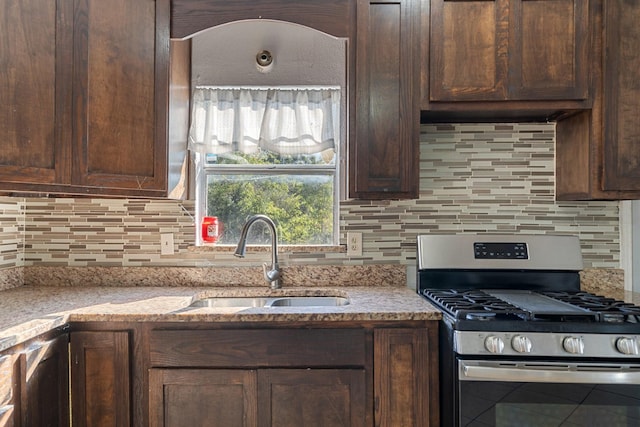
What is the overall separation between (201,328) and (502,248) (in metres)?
1.39

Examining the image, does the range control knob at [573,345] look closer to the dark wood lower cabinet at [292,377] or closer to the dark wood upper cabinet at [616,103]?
the dark wood lower cabinet at [292,377]

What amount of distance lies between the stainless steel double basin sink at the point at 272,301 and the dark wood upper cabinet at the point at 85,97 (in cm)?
58

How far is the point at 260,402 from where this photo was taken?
1.40 metres

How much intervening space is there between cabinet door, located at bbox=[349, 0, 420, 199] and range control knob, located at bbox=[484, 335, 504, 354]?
70cm

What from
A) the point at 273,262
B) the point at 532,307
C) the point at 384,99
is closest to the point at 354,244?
the point at 273,262

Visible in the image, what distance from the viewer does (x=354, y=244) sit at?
6.58ft

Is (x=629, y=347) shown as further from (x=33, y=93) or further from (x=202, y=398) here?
(x=33, y=93)

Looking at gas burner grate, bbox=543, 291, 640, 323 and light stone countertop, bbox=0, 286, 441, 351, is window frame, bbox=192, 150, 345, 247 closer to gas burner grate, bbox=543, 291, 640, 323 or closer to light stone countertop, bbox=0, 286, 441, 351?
light stone countertop, bbox=0, 286, 441, 351

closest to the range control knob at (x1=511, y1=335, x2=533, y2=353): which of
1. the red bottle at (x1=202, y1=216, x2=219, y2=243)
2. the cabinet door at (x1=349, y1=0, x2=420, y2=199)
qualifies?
the cabinet door at (x1=349, y1=0, x2=420, y2=199)

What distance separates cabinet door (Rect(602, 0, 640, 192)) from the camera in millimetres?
1615

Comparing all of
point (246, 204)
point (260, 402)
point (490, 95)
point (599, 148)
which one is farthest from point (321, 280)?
point (599, 148)

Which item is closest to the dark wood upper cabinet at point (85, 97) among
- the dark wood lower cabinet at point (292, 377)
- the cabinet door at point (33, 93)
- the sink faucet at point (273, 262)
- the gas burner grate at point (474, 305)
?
the cabinet door at point (33, 93)

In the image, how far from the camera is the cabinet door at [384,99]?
5.48 feet

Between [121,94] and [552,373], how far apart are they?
1.87m
